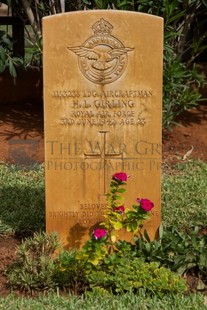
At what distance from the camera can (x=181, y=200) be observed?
5320 mm

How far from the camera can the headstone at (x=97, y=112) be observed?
3.97 meters

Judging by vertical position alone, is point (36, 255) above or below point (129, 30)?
below

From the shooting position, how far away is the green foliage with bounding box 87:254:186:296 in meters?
3.73

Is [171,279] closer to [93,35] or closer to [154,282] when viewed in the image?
[154,282]

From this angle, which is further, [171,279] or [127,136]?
[127,136]

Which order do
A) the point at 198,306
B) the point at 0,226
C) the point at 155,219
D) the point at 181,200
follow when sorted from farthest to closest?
the point at 181,200
the point at 0,226
the point at 155,219
the point at 198,306

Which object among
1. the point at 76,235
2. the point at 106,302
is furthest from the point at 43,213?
the point at 106,302

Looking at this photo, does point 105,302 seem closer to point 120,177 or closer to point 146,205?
point 146,205

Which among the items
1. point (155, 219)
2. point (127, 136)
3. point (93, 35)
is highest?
point (93, 35)

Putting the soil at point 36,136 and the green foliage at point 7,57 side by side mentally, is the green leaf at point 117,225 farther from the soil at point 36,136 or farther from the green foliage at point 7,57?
the green foliage at point 7,57

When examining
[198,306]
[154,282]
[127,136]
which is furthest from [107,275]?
[127,136]

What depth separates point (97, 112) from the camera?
4.09 m

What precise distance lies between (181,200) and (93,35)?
1.88 metres

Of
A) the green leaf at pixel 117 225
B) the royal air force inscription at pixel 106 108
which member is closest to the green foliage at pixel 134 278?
the green leaf at pixel 117 225
